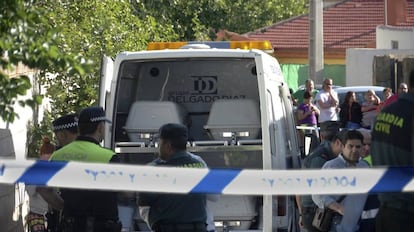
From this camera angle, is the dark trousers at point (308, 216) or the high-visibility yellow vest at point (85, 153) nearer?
the high-visibility yellow vest at point (85, 153)

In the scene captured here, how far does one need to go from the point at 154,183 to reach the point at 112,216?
1.76 meters

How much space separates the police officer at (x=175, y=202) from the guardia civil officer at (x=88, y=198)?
27 centimetres

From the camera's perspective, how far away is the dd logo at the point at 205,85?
12.1 meters

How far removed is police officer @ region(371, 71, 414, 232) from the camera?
26.7 feet

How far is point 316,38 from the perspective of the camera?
28.8m

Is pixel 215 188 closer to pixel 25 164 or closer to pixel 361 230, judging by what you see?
pixel 25 164

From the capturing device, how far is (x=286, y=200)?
10328 mm

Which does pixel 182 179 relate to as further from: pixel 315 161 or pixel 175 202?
pixel 315 161

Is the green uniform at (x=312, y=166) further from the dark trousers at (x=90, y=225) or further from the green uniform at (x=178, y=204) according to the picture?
the dark trousers at (x=90, y=225)

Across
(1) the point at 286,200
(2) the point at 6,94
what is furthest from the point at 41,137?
(2) the point at 6,94

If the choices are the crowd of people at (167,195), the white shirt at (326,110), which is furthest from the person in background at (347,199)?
the white shirt at (326,110)

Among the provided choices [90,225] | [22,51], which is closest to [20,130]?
[90,225]

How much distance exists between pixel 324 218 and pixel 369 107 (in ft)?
38.2

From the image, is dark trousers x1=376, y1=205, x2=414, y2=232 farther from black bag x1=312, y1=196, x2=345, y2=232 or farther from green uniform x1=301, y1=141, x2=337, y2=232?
green uniform x1=301, y1=141, x2=337, y2=232
